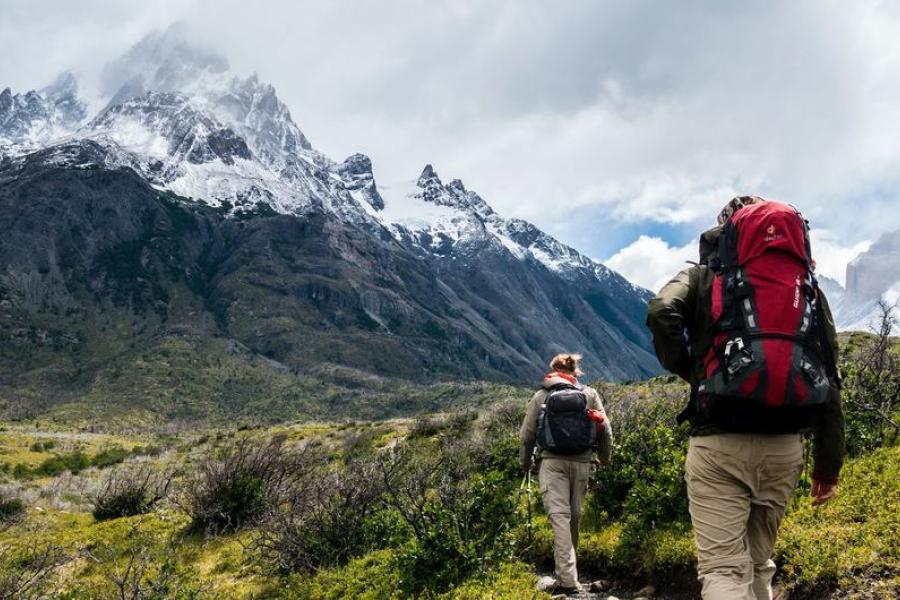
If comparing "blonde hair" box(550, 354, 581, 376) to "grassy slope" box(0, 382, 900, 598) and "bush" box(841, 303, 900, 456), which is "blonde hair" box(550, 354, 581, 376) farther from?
"bush" box(841, 303, 900, 456)

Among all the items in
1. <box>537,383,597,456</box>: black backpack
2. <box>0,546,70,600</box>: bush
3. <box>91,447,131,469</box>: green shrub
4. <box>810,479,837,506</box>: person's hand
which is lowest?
<box>91,447,131,469</box>: green shrub

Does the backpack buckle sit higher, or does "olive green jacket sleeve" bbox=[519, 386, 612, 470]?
the backpack buckle

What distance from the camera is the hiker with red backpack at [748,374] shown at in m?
3.20

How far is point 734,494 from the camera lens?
3.43 meters

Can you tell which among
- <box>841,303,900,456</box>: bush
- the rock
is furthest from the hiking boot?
<box>841,303,900,456</box>: bush

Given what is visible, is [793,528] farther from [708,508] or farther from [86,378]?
[86,378]

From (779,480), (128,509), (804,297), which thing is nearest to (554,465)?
(779,480)

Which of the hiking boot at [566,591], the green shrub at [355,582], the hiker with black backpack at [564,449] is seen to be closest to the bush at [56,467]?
the green shrub at [355,582]

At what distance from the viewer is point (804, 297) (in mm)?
3316

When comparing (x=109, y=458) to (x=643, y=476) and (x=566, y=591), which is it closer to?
(x=643, y=476)

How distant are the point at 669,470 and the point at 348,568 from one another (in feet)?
12.9

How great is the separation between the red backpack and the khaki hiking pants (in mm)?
134

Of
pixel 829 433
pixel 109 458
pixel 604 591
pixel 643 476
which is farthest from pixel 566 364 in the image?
pixel 109 458

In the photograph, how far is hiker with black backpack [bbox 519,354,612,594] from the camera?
5828 mm
